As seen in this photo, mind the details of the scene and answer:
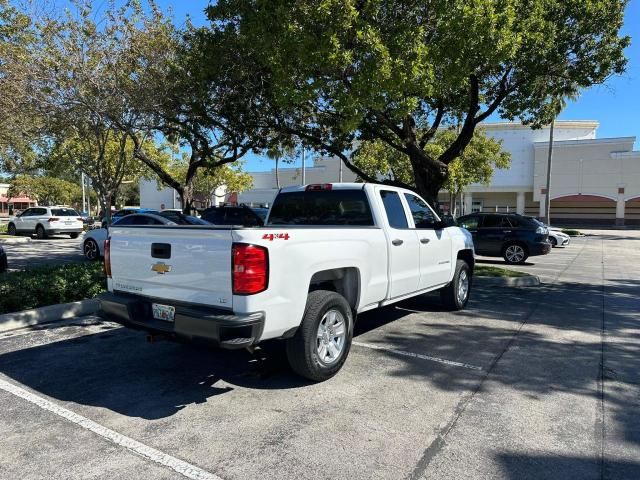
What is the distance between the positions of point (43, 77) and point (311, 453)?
878 cm

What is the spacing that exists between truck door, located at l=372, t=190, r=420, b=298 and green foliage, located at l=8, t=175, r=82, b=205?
61.7m

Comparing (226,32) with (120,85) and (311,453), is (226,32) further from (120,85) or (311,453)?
(311,453)

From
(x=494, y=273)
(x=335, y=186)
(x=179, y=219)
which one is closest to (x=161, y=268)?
(x=335, y=186)

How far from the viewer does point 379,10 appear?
Answer: 8.63 m

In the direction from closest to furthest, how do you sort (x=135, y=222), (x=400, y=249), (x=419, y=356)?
(x=419, y=356) < (x=400, y=249) < (x=135, y=222)

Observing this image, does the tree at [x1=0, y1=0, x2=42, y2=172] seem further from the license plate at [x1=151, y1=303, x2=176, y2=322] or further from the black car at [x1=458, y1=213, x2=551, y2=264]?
the black car at [x1=458, y1=213, x2=551, y2=264]

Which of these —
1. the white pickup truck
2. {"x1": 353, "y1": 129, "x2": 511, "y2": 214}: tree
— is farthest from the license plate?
{"x1": 353, "y1": 129, "x2": 511, "y2": 214}: tree

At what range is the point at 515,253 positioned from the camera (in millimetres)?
16188

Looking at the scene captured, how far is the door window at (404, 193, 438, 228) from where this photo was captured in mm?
6633

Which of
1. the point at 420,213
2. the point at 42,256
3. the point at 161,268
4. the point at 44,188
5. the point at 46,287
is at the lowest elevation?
the point at 42,256

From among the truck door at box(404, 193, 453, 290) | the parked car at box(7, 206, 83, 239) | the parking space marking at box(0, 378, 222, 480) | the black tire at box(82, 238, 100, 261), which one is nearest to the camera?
the parking space marking at box(0, 378, 222, 480)

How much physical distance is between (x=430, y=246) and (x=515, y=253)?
10712 mm

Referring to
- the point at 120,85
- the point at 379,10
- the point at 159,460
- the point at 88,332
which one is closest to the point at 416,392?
the point at 159,460

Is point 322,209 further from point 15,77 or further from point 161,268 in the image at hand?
point 15,77
